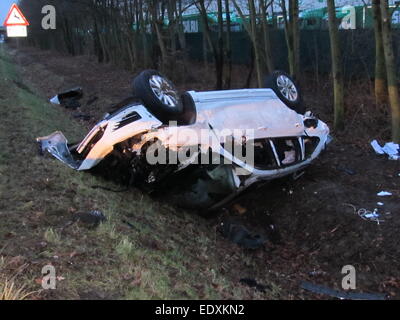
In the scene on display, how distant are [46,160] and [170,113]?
2.19 meters

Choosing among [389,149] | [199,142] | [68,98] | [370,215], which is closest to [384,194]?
[370,215]

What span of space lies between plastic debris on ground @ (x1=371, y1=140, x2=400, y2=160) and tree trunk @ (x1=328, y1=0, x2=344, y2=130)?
1.42 m

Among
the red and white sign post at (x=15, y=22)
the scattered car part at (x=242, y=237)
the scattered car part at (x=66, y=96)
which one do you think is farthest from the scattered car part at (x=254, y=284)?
the red and white sign post at (x=15, y=22)

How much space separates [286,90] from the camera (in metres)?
7.30

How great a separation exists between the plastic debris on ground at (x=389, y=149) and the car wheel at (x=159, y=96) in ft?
12.0

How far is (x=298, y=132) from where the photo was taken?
6.64 meters

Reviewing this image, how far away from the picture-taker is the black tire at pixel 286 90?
23.3 ft

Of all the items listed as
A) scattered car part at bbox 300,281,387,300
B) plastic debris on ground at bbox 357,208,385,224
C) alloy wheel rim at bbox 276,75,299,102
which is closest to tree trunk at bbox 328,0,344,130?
alloy wheel rim at bbox 276,75,299,102

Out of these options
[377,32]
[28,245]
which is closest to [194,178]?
[28,245]

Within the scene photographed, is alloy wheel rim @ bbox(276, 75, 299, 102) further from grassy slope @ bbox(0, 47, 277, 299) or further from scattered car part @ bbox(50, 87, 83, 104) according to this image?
scattered car part @ bbox(50, 87, 83, 104)

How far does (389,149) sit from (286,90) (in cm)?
209

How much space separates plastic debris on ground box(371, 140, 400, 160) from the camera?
7982 millimetres

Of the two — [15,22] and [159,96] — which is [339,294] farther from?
[15,22]
